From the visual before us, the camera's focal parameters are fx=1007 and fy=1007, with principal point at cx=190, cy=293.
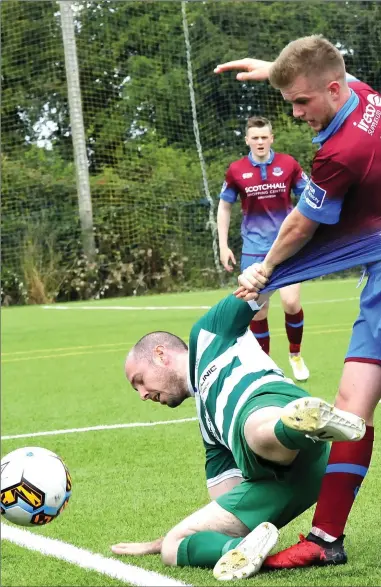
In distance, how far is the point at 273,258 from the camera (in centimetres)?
392

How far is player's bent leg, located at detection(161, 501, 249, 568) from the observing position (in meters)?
3.80

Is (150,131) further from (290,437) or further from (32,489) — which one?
(290,437)

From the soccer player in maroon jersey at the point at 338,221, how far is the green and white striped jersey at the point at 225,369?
152mm

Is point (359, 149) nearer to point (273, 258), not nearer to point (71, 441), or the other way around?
point (273, 258)

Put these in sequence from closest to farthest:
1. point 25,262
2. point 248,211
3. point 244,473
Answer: point 244,473 < point 248,211 < point 25,262

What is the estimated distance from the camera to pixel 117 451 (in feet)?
20.4

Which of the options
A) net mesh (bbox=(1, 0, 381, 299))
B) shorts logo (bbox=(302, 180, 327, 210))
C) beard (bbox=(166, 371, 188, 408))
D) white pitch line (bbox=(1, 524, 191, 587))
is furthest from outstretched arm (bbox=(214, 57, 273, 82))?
net mesh (bbox=(1, 0, 381, 299))

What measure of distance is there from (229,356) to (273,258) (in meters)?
0.42

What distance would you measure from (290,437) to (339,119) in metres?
1.19

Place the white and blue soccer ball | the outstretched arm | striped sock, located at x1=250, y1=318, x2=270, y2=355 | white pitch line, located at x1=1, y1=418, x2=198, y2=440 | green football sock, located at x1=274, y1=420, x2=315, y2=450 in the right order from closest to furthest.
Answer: green football sock, located at x1=274, y1=420, x2=315, y2=450 < the white and blue soccer ball < the outstretched arm < white pitch line, located at x1=1, y1=418, x2=198, y2=440 < striped sock, located at x1=250, y1=318, x2=270, y2=355

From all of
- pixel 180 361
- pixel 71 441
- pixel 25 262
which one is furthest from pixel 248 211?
pixel 25 262

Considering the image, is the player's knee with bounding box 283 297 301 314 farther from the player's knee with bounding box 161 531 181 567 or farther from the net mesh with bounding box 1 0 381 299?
the net mesh with bounding box 1 0 381 299

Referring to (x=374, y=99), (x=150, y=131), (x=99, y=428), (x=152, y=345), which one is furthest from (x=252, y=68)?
(x=150, y=131)

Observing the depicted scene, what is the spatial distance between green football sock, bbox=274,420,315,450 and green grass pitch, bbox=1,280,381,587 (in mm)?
474
